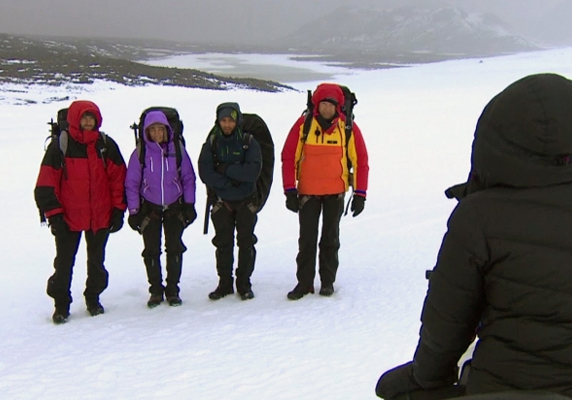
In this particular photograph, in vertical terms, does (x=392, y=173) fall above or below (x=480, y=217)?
below

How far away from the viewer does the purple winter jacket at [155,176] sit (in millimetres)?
4418

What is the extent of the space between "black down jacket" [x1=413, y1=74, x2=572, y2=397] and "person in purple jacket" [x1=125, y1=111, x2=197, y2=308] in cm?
321

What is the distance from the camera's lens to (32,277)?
216 inches

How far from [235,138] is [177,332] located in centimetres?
153

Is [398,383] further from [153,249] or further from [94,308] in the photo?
[94,308]

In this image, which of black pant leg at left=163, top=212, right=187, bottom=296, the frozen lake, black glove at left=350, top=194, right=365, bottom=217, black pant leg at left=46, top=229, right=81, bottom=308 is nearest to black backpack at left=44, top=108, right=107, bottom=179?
black pant leg at left=46, top=229, right=81, bottom=308

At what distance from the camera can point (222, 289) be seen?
485 cm

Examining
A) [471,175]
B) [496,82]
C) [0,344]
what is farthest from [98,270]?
[496,82]

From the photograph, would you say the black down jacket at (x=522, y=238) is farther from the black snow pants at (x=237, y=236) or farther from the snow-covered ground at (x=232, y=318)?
the black snow pants at (x=237, y=236)

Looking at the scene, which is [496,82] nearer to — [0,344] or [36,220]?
[36,220]

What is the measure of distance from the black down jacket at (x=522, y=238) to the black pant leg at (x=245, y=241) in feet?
10.4

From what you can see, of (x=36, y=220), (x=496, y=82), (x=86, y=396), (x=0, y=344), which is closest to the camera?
(x=86, y=396)

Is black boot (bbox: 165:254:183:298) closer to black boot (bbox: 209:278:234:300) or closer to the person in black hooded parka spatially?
black boot (bbox: 209:278:234:300)

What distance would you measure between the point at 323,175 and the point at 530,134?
3136mm
